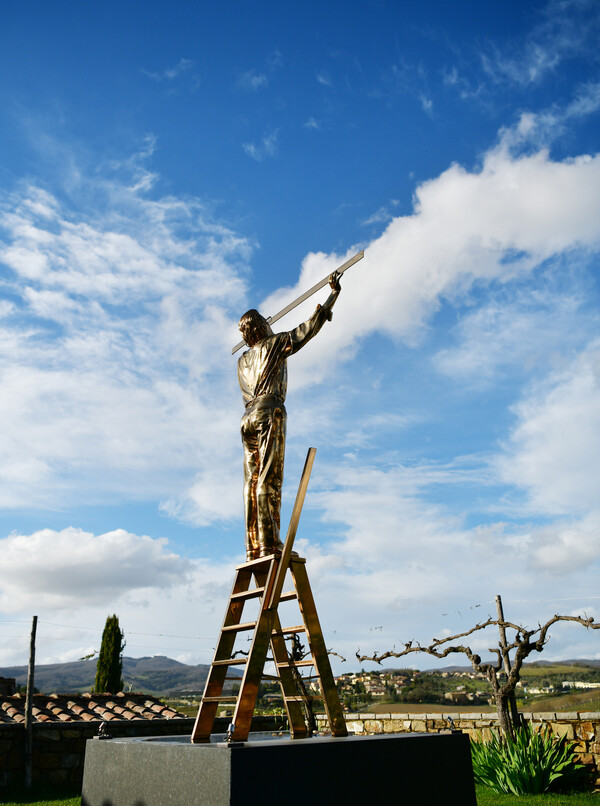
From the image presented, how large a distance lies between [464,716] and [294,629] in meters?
8.41

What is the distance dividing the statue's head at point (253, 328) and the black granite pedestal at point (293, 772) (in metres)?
2.71

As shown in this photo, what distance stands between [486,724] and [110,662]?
1184 centimetres

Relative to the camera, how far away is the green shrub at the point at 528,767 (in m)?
8.29

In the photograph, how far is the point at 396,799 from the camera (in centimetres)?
321

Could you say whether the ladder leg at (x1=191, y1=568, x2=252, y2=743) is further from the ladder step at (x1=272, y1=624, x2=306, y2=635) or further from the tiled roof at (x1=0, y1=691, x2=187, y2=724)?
the tiled roof at (x1=0, y1=691, x2=187, y2=724)

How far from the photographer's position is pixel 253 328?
4797mm

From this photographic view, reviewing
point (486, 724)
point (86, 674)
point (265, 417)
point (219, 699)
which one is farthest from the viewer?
point (86, 674)

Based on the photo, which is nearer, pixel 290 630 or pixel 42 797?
pixel 290 630

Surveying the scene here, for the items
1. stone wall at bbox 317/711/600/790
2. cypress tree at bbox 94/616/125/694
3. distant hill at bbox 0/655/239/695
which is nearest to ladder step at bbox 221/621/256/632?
stone wall at bbox 317/711/600/790

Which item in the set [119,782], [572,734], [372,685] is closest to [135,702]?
[372,685]

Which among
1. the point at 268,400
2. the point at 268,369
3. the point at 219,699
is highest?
the point at 268,369

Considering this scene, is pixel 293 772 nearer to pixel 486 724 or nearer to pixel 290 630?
pixel 290 630

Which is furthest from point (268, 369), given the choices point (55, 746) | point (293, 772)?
point (55, 746)

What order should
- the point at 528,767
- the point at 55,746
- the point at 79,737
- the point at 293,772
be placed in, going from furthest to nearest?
the point at 79,737, the point at 55,746, the point at 528,767, the point at 293,772
